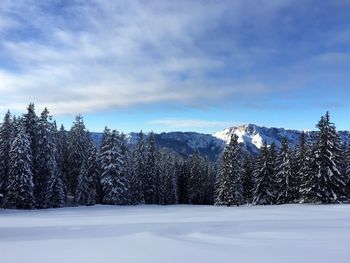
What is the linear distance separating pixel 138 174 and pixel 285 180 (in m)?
26.1

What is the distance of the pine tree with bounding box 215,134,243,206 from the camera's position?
57.8 m

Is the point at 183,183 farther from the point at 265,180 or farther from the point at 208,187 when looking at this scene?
the point at 265,180

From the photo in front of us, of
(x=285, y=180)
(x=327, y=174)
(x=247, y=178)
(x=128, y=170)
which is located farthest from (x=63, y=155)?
(x=327, y=174)

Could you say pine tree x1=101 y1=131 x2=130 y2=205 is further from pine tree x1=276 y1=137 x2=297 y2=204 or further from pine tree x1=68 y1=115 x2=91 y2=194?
pine tree x1=276 y1=137 x2=297 y2=204

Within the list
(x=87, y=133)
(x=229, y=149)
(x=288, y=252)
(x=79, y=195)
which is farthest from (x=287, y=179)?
(x=288, y=252)

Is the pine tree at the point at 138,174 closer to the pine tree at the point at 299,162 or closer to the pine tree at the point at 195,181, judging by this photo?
the pine tree at the point at 195,181

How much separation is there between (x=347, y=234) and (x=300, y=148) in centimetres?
4502

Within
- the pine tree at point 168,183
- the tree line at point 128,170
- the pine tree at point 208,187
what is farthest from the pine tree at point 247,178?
the pine tree at point 208,187

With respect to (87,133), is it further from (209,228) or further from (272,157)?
(209,228)

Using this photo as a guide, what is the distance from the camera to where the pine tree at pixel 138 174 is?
66.8 m

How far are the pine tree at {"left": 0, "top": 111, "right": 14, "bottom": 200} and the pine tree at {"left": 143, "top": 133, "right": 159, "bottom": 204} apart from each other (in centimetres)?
2502

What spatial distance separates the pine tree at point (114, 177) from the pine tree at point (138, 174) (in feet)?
26.0

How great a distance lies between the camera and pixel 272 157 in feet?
195

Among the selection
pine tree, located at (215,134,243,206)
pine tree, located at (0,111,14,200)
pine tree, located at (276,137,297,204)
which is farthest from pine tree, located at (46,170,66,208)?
pine tree, located at (276,137,297,204)
